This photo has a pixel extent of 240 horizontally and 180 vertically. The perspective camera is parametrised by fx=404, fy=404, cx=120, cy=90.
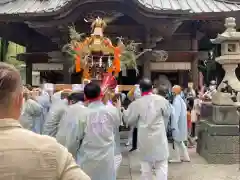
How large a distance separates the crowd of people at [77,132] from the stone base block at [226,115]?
2.67ft

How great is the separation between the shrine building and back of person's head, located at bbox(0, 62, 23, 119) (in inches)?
366

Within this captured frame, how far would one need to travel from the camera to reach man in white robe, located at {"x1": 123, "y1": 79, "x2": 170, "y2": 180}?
221 inches

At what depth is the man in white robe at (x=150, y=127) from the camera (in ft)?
18.4

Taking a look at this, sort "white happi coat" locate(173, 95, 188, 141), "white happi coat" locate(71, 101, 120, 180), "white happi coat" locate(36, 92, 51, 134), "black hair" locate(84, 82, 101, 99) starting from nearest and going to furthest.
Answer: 1. "white happi coat" locate(71, 101, 120, 180)
2. "black hair" locate(84, 82, 101, 99)
3. "white happi coat" locate(36, 92, 51, 134)
4. "white happi coat" locate(173, 95, 188, 141)

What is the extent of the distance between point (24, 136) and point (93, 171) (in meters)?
2.54

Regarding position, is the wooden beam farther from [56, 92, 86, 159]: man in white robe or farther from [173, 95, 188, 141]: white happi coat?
[56, 92, 86, 159]: man in white robe

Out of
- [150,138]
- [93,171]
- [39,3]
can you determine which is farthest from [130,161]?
[39,3]

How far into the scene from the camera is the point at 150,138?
5.61 metres

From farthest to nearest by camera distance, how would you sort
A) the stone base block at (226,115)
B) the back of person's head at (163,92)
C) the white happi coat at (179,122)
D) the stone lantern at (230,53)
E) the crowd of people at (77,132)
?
the back of person's head at (163,92) < the stone lantern at (230,53) < the stone base block at (226,115) < the white happi coat at (179,122) < the crowd of people at (77,132)

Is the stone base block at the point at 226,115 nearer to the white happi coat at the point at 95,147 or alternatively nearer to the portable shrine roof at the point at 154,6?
the portable shrine roof at the point at 154,6

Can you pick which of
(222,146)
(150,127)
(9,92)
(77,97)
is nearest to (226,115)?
(222,146)

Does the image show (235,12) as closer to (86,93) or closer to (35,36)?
(35,36)

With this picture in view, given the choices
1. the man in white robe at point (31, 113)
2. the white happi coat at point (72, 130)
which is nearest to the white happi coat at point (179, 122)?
the man in white robe at point (31, 113)

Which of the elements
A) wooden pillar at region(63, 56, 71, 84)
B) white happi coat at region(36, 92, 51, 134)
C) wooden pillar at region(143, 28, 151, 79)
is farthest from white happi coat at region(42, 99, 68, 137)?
wooden pillar at region(63, 56, 71, 84)
